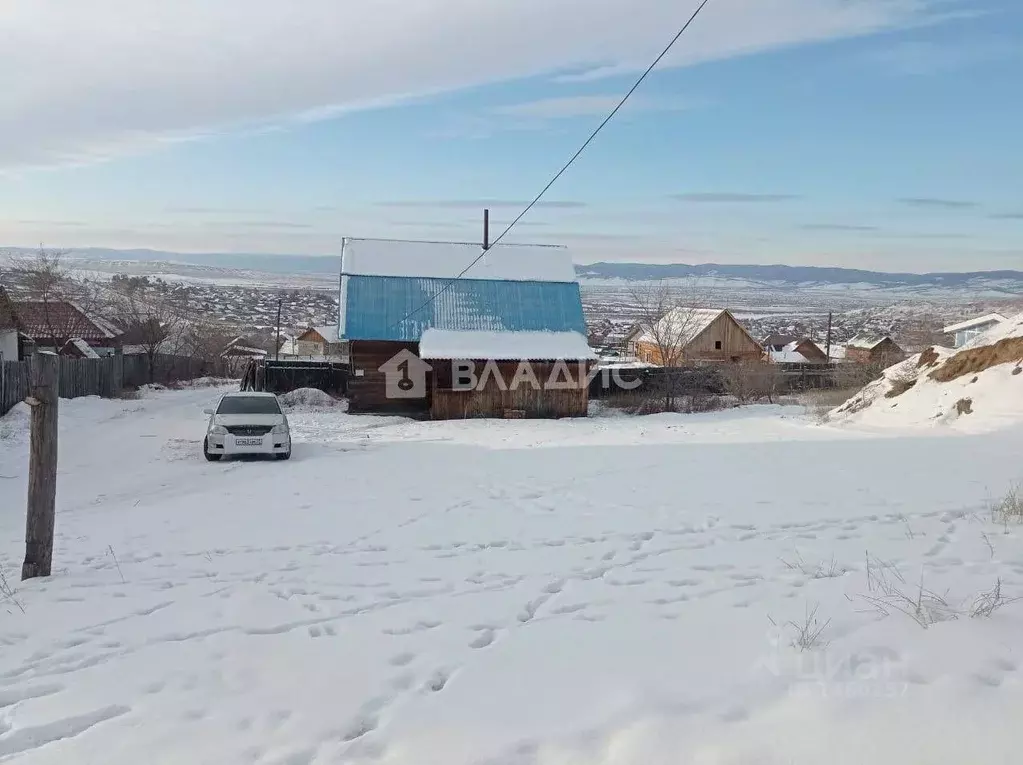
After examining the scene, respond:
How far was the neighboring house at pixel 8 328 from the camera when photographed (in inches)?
1078

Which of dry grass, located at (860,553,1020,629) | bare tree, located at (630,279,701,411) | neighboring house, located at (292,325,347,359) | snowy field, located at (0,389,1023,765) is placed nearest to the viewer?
snowy field, located at (0,389,1023,765)

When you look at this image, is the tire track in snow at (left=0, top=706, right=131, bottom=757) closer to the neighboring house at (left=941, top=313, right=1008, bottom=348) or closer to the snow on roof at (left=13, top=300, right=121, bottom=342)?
Result: the snow on roof at (left=13, top=300, right=121, bottom=342)

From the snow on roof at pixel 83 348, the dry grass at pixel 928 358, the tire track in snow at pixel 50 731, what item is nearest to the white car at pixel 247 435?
the tire track in snow at pixel 50 731

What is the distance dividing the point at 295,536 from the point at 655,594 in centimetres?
413

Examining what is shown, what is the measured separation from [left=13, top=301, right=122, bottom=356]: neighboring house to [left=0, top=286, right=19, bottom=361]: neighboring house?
265 inches

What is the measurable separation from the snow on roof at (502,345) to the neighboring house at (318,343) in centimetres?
4164

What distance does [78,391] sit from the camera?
89.7 ft

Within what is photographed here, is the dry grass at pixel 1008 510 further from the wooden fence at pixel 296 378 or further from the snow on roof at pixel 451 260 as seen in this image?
the wooden fence at pixel 296 378

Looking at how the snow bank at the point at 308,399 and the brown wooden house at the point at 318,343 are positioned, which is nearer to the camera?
the snow bank at the point at 308,399

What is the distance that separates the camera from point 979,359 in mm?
17828

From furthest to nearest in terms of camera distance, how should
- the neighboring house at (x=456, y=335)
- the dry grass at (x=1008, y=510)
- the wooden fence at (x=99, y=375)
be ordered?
the neighboring house at (x=456, y=335)
the wooden fence at (x=99, y=375)
the dry grass at (x=1008, y=510)

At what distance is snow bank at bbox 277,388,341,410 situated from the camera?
27.5m

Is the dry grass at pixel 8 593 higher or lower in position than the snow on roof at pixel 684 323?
lower

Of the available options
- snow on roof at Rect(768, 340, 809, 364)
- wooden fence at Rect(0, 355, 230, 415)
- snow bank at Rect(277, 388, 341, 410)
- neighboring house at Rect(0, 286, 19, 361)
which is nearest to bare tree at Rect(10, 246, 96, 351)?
wooden fence at Rect(0, 355, 230, 415)
